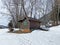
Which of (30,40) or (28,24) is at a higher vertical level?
(28,24)

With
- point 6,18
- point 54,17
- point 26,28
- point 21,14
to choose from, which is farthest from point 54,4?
point 26,28

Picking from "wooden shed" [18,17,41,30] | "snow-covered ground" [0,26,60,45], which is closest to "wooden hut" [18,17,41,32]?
"wooden shed" [18,17,41,30]

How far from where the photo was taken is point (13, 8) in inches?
674

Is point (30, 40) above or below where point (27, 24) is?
below

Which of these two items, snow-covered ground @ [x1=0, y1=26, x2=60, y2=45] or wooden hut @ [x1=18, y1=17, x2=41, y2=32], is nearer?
snow-covered ground @ [x1=0, y1=26, x2=60, y2=45]

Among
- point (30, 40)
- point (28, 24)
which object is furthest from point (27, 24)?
point (30, 40)

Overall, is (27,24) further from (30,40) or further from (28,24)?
(30,40)

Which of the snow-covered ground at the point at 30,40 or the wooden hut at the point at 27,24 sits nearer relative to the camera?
the snow-covered ground at the point at 30,40

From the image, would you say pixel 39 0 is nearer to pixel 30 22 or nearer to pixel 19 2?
pixel 19 2

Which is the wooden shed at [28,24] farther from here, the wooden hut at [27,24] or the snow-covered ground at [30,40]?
the snow-covered ground at [30,40]

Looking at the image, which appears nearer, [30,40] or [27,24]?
[30,40]

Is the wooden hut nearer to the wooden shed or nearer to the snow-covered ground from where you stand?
the wooden shed

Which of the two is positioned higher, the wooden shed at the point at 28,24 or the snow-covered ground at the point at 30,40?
the wooden shed at the point at 28,24

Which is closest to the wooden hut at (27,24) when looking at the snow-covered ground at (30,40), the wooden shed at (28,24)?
the wooden shed at (28,24)
